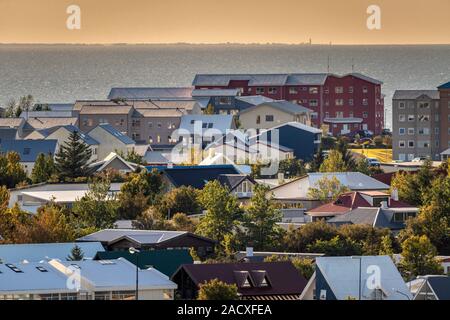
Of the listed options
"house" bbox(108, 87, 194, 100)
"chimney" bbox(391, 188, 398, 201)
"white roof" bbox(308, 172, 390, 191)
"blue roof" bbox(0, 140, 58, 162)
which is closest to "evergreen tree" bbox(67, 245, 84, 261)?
"chimney" bbox(391, 188, 398, 201)

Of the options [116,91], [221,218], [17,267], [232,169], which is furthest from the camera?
[116,91]

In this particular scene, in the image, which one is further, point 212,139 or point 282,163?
point 212,139

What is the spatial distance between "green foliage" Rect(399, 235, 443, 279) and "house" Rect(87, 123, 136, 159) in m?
32.0

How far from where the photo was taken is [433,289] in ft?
59.6

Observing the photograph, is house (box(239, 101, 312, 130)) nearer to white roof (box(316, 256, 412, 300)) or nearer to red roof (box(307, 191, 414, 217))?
red roof (box(307, 191, 414, 217))

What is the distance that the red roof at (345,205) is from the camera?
33375mm

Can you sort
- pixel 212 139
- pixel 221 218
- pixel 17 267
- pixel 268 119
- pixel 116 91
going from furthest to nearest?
pixel 116 91
pixel 268 119
pixel 212 139
pixel 221 218
pixel 17 267

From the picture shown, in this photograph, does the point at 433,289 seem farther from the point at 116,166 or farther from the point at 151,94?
the point at 151,94

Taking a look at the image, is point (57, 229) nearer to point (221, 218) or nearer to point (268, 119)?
point (221, 218)

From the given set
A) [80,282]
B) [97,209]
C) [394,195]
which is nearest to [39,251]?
[80,282]
